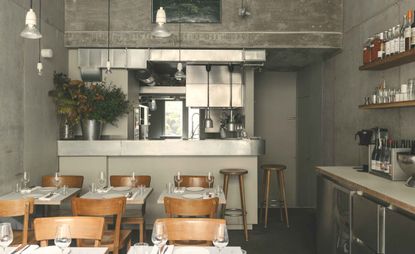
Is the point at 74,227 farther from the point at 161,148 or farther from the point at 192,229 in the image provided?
the point at 161,148

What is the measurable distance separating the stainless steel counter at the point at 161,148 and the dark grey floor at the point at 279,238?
1.02 meters

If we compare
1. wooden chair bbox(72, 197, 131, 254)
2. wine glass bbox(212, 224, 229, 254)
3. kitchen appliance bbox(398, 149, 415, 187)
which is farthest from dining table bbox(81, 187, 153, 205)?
kitchen appliance bbox(398, 149, 415, 187)

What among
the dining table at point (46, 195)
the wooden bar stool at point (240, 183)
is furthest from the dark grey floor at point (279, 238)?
the dining table at point (46, 195)

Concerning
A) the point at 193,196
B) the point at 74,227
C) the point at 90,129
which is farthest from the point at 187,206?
the point at 90,129

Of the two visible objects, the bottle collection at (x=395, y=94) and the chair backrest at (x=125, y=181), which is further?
the chair backrest at (x=125, y=181)

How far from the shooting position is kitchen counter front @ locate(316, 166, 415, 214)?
243cm

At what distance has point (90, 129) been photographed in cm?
538

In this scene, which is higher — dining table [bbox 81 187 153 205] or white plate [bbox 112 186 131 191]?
white plate [bbox 112 186 131 191]

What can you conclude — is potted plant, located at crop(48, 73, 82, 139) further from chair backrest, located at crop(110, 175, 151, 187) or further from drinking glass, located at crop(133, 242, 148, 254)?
drinking glass, located at crop(133, 242, 148, 254)

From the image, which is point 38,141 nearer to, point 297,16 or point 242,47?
point 242,47

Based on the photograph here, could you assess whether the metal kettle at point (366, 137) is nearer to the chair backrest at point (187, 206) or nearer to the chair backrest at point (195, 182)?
the chair backrest at point (195, 182)

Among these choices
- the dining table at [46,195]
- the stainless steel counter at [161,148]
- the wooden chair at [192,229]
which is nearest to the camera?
the wooden chair at [192,229]

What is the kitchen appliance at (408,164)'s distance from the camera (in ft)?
9.64

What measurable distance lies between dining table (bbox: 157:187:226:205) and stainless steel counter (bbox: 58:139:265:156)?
42.3 inches
